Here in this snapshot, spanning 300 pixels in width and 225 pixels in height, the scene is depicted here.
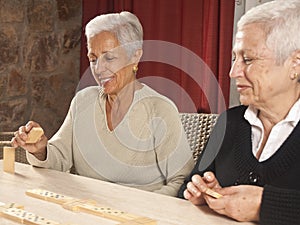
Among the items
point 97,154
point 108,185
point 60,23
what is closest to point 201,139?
point 97,154

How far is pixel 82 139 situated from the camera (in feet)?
7.14

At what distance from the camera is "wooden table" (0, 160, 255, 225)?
1.47 m

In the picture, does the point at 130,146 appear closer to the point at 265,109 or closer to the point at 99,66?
the point at 99,66

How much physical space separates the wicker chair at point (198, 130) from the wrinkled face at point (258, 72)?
1.92 ft

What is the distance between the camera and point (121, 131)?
214cm

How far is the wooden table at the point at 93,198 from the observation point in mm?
1469

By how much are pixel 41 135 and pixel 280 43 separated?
2.68 feet

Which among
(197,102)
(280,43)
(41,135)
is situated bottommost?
(197,102)

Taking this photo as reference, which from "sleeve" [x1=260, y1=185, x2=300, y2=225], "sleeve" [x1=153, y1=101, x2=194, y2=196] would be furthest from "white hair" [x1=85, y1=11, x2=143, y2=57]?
"sleeve" [x1=260, y1=185, x2=300, y2=225]

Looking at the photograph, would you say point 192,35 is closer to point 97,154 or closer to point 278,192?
point 97,154

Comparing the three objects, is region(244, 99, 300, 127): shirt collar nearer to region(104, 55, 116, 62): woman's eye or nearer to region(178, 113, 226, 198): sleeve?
region(178, 113, 226, 198): sleeve

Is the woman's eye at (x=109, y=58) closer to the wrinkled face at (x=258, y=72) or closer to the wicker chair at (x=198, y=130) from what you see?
the wicker chair at (x=198, y=130)

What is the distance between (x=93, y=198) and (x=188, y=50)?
173 centimetres

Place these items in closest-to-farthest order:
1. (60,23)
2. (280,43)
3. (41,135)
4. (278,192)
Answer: (278,192)
(280,43)
(41,135)
(60,23)
